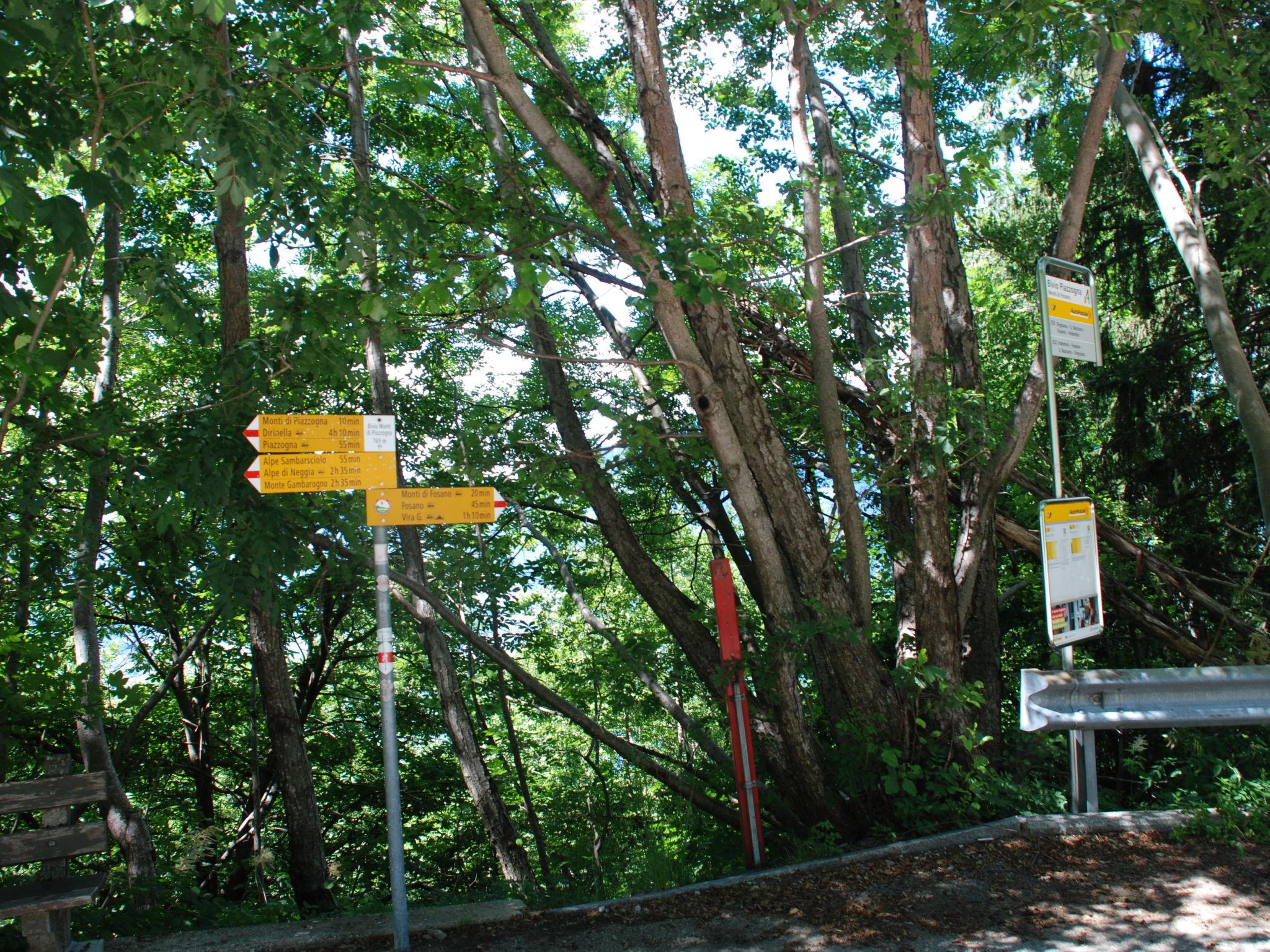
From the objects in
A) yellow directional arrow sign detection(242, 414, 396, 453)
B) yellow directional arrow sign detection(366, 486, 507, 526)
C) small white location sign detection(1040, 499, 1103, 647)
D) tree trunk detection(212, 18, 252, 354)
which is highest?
tree trunk detection(212, 18, 252, 354)

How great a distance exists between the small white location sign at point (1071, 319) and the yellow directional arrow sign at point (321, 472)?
12.2 feet

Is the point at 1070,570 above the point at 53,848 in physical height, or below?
above

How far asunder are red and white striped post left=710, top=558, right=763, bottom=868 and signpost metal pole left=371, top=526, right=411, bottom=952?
191cm

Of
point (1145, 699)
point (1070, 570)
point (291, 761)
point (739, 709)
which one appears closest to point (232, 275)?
point (291, 761)

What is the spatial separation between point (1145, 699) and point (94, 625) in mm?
8011

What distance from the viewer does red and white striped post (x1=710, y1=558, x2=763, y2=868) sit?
537 centimetres

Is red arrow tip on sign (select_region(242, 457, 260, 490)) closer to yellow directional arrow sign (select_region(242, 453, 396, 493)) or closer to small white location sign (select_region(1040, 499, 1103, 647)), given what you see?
yellow directional arrow sign (select_region(242, 453, 396, 493))

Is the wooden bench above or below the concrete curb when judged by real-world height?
above

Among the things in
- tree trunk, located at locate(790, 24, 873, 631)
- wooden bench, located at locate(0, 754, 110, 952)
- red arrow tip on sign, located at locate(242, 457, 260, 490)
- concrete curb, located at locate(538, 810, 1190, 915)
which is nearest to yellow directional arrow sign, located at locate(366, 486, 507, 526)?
red arrow tip on sign, located at locate(242, 457, 260, 490)

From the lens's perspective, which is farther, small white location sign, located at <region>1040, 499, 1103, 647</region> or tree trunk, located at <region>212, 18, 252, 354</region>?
tree trunk, located at <region>212, 18, 252, 354</region>

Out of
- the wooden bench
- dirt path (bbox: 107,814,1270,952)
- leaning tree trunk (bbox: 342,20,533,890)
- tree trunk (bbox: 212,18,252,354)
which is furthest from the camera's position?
leaning tree trunk (bbox: 342,20,533,890)

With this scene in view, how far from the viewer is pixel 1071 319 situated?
5.64 m

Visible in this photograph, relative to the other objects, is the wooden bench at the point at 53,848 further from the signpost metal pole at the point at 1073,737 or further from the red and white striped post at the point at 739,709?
the signpost metal pole at the point at 1073,737

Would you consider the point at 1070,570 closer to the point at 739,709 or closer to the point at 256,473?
the point at 739,709
